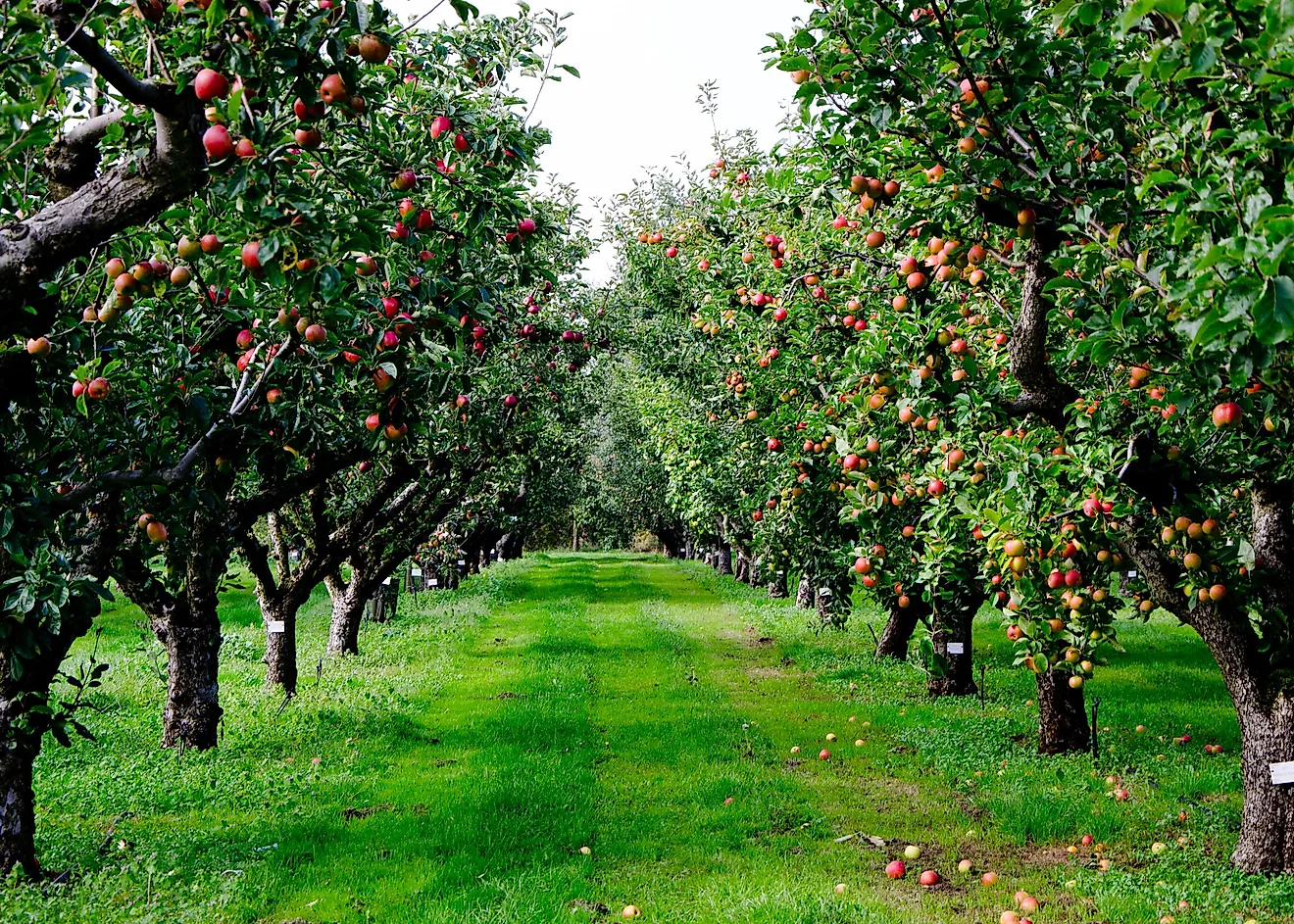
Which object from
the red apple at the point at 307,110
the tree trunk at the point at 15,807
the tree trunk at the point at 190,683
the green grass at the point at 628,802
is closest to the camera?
the red apple at the point at 307,110

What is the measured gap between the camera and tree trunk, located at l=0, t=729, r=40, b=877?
6074 millimetres

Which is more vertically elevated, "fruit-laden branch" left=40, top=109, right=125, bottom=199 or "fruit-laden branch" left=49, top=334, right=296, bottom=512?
"fruit-laden branch" left=40, top=109, right=125, bottom=199

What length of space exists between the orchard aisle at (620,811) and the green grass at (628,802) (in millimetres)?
32

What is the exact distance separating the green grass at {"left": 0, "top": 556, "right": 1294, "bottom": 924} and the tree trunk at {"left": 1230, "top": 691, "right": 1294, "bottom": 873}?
24 cm

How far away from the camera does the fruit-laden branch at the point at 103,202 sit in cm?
349

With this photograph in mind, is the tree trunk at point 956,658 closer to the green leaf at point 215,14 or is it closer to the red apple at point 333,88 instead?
the red apple at point 333,88

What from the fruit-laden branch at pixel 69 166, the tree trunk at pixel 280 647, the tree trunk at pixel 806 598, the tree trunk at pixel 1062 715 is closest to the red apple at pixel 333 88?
the fruit-laden branch at pixel 69 166

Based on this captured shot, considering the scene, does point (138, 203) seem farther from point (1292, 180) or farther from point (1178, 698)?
point (1178, 698)

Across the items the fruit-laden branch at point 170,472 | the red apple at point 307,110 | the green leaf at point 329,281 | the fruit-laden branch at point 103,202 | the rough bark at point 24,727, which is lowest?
the rough bark at point 24,727

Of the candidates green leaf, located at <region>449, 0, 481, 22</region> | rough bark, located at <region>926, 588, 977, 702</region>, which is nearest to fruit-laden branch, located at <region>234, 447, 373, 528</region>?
green leaf, located at <region>449, 0, 481, 22</region>

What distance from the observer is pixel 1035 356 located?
6.10 meters

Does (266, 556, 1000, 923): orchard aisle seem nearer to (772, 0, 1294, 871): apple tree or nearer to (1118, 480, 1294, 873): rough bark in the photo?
(1118, 480, 1294, 873): rough bark

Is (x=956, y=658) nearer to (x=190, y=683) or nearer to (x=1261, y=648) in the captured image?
(x=1261, y=648)

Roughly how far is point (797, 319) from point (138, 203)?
6827mm
